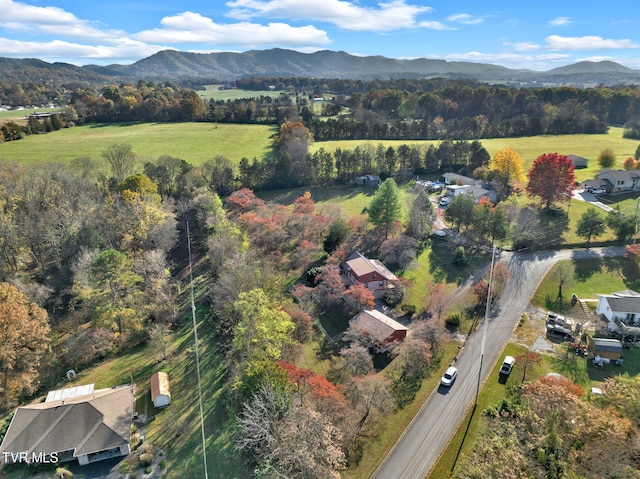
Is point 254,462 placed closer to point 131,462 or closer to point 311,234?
point 131,462

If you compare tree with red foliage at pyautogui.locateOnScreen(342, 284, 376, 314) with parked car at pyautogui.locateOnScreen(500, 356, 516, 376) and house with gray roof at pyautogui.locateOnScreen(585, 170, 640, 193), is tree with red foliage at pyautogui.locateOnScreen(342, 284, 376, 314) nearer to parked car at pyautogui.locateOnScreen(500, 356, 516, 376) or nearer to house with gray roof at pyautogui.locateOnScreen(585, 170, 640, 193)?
parked car at pyautogui.locateOnScreen(500, 356, 516, 376)

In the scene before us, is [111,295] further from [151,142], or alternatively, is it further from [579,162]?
A: [579,162]

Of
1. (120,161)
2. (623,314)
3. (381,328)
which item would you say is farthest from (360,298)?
(120,161)

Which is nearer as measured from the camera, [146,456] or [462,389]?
[146,456]

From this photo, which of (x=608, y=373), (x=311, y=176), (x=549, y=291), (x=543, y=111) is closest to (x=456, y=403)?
(x=608, y=373)

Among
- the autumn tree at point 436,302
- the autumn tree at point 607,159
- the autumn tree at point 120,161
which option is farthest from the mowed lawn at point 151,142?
the autumn tree at point 607,159

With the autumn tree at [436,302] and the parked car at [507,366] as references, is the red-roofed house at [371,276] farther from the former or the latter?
the parked car at [507,366]

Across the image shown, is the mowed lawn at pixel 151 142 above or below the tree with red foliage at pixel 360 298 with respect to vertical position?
above

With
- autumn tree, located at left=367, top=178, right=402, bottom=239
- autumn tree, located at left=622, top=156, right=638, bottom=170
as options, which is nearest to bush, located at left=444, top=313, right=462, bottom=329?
autumn tree, located at left=367, top=178, right=402, bottom=239
